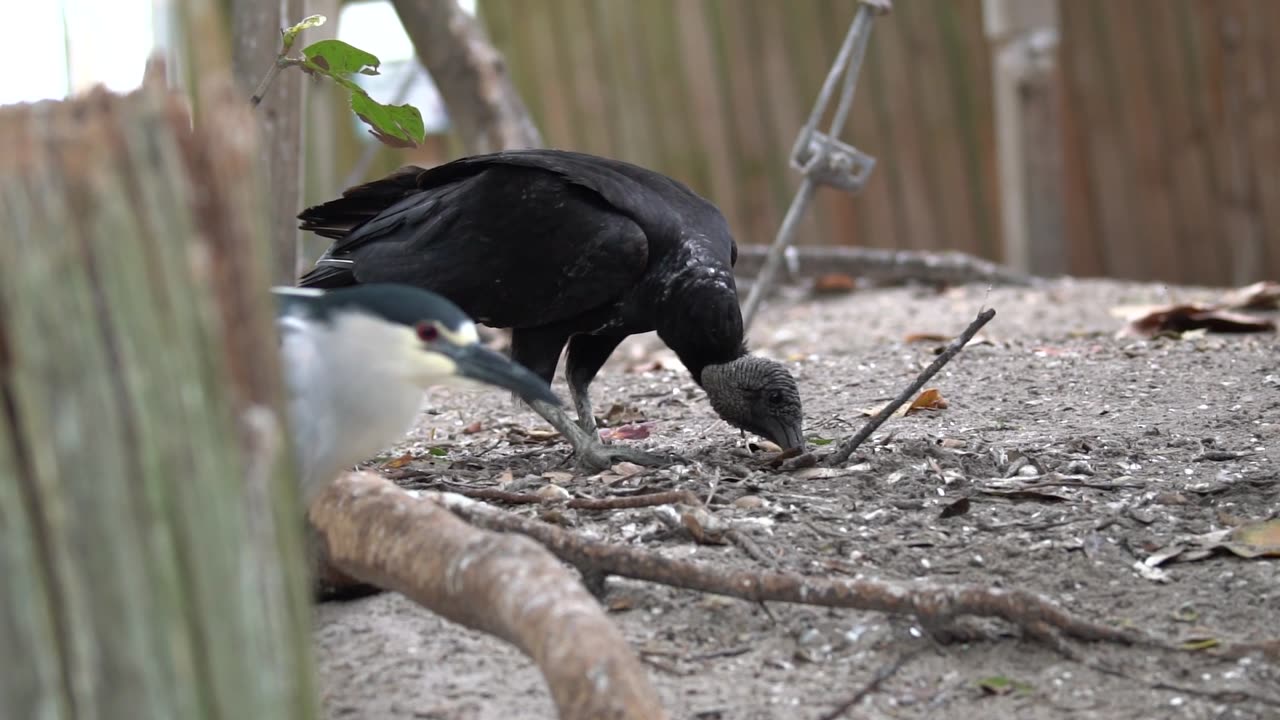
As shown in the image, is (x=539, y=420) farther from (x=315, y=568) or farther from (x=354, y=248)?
(x=315, y=568)

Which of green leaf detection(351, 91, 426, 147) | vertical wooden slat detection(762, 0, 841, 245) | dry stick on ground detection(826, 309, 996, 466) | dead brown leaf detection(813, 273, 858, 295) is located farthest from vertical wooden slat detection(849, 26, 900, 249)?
green leaf detection(351, 91, 426, 147)

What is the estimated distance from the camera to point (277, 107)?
13.0ft

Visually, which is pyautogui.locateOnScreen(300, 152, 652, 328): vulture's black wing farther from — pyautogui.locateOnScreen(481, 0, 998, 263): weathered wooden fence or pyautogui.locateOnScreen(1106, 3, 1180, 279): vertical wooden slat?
pyautogui.locateOnScreen(1106, 3, 1180, 279): vertical wooden slat

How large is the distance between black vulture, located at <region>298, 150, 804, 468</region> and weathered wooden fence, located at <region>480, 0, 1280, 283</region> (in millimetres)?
3604

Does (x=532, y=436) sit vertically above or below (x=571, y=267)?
below

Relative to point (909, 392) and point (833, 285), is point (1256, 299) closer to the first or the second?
point (833, 285)

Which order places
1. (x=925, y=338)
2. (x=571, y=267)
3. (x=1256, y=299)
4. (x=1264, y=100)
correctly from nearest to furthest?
(x=571, y=267)
(x=925, y=338)
(x=1256, y=299)
(x=1264, y=100)

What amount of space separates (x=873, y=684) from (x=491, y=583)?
609mm

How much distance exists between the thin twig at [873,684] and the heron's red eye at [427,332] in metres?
0.78

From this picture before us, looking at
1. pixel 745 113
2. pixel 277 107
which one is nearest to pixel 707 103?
pixel 745 113

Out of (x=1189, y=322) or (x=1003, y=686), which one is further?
(x=1189, y=322)

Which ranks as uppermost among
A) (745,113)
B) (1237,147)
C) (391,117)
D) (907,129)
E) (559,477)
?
(391,117)

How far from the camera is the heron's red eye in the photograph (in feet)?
6.44

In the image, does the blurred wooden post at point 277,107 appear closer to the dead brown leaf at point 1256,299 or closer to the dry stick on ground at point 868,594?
the dry stick on ground at point 868,594
